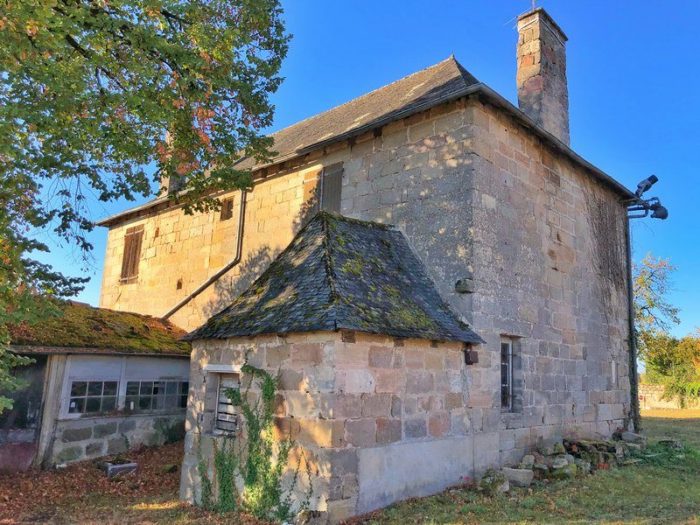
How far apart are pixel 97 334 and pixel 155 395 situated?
1.67 meters

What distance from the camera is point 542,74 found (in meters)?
11.7

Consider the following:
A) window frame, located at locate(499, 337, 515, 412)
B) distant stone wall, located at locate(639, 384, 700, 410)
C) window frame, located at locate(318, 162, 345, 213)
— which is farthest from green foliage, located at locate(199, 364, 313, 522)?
distant stone wall, located at locate(639, 384, 700, 410)

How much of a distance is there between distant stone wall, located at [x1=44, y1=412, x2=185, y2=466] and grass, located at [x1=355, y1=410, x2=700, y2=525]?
19.8ft

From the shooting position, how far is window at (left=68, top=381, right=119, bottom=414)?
10000 mm

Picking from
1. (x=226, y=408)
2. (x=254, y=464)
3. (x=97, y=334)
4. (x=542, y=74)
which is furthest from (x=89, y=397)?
(x=542, y=74)

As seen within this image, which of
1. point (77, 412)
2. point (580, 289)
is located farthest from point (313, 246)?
point (580, 289)

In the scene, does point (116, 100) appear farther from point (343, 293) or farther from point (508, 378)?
point (508, 378)

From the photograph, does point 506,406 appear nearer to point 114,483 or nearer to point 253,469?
point 253,469

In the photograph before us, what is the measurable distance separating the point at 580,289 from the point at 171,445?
883cm

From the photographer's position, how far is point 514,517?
658cm

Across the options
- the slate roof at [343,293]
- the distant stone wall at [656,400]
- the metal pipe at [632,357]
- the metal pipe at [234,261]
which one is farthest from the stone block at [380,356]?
the distant stone wall at [656,400]

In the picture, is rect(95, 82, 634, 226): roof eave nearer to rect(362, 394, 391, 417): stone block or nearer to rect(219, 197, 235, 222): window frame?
rect(219, 197, 235, 222): window frame

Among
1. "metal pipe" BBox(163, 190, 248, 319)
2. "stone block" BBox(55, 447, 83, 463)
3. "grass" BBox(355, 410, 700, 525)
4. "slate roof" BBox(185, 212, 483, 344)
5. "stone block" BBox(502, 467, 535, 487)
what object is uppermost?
"metal pipe" BBox(163, 190, 248, 319)

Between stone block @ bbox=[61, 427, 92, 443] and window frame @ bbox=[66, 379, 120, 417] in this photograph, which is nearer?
stone block @ bbox=[61, 427, 92, 443]
